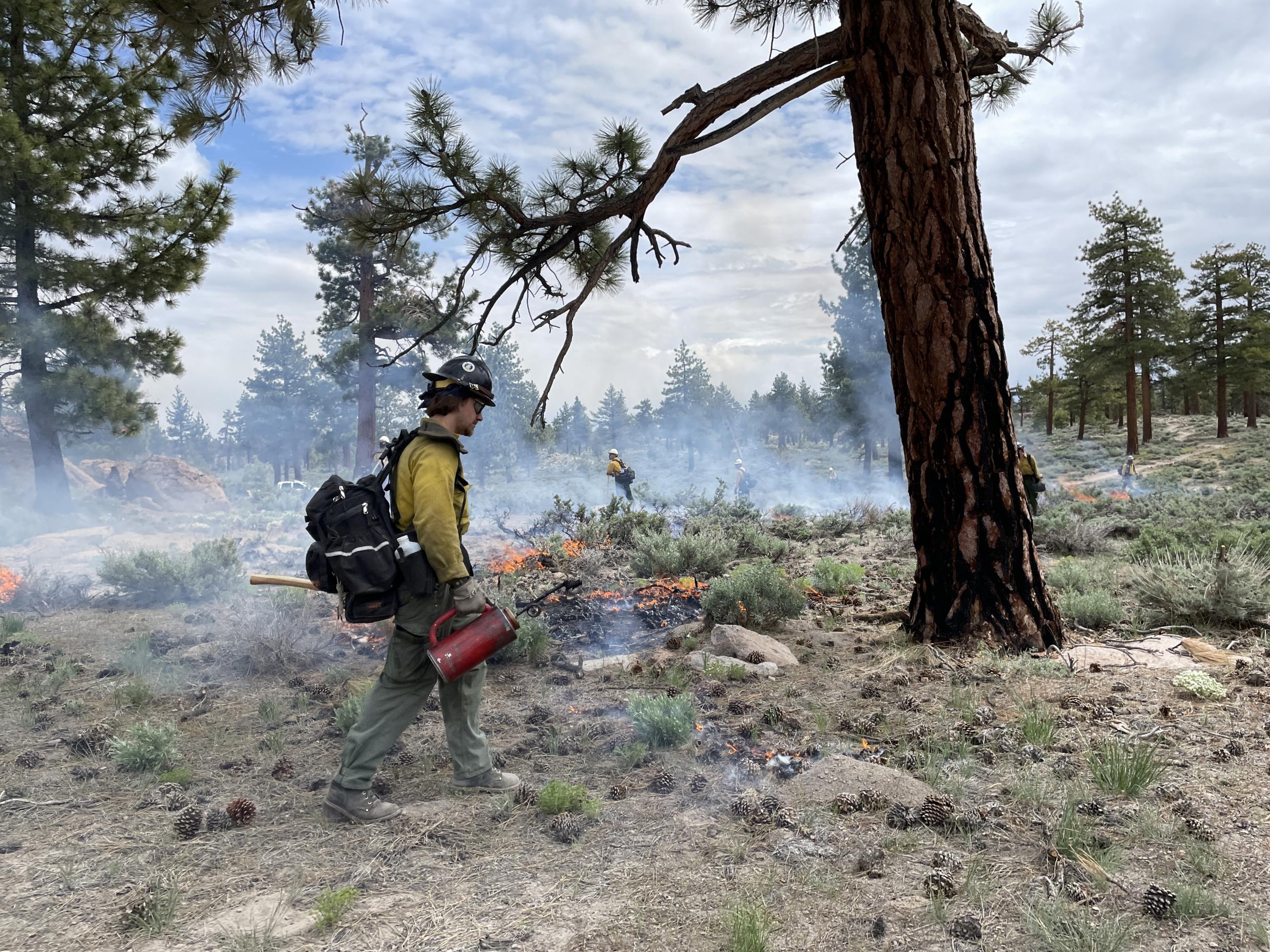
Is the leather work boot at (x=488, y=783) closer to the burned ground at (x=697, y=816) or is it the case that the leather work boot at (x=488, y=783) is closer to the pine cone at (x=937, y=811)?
the burned ground at (x=697, y=816)

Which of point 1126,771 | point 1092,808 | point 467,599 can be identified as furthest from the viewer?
point 467,599

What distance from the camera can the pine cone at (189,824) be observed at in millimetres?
3096

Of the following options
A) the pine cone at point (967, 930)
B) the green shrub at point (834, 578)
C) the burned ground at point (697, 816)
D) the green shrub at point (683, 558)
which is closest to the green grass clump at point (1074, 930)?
the burned ground at point (697, 816)

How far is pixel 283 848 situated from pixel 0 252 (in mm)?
20442

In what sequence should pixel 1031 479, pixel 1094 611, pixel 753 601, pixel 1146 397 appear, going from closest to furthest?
1. pixel 1094 611
2. pixel 753 601
3. pixel 1031 479
4. pixel 1146 397

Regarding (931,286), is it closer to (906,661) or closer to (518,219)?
(906,661)

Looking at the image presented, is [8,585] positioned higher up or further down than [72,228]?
further down

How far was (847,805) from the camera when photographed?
2.95m

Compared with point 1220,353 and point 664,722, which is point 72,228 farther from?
point 1220,353

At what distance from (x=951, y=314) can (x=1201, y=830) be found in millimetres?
3292

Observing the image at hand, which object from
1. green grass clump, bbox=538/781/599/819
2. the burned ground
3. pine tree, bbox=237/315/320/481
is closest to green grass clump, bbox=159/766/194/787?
the burned ground

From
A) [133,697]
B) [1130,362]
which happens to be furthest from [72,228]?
[1130,362]

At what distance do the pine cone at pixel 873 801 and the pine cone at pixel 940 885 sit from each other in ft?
1.60

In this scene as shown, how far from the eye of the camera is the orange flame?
8680 millimetres
